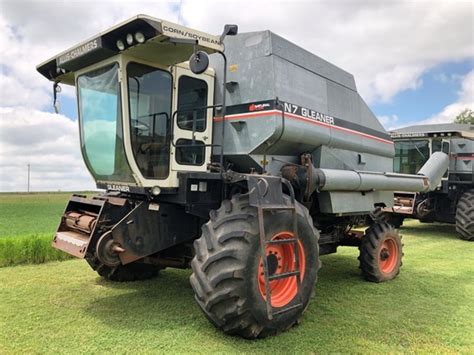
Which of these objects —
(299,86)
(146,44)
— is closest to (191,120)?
(146,44)

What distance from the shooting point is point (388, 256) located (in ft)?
21.6

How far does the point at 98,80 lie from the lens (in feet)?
15.2

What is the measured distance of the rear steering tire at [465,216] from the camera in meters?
11.2

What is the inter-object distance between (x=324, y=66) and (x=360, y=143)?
4.43ft

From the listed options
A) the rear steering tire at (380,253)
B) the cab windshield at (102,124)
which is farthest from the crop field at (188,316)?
the cab windshield at (102,124)

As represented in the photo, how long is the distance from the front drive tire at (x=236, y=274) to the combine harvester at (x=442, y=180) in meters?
8.66

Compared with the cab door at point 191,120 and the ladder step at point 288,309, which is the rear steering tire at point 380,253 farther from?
the cab door at point 191,120

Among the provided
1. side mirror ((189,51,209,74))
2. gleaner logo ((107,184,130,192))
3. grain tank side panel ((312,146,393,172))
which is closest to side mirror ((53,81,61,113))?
gleaner logo ((107,184,130,192))

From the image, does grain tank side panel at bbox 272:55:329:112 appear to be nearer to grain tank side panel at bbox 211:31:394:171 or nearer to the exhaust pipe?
grain tank side panel at bbox 211:31:394:171

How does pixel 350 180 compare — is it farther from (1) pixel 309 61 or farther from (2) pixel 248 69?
(2) pixel 248 69

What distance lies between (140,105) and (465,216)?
1008 cm

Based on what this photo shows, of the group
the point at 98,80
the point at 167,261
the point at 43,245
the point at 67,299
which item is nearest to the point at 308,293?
the point at 167,261

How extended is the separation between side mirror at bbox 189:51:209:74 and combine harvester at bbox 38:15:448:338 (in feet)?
0.03

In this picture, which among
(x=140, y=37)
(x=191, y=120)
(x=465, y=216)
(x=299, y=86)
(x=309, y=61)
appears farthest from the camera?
(x=465, y=216)
